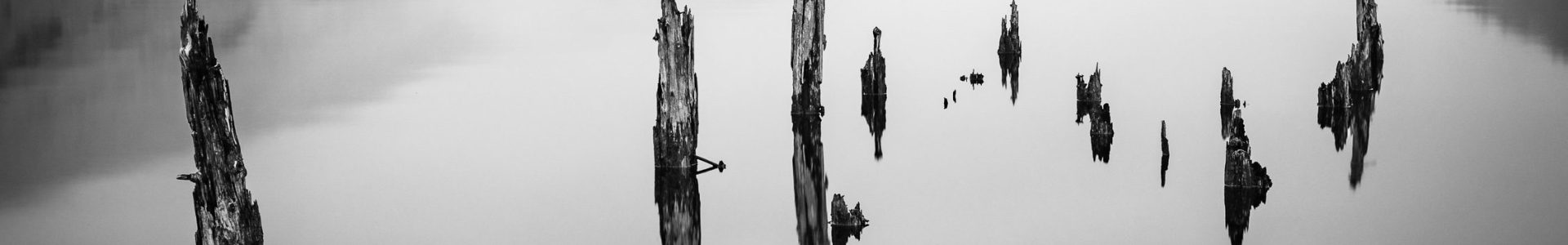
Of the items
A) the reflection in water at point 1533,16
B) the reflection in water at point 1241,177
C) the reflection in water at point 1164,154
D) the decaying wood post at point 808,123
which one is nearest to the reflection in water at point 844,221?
the decaying wood post at point 808,123

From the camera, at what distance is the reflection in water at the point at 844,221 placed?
36.6ft

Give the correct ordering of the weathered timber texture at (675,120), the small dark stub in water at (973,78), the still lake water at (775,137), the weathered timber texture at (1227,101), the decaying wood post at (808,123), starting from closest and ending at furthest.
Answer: the decaying wood post at (808,123), the still lake water at (775,137), the weathered timber texture at (675,120), the weathered timber texture at (1227,101), the small dark stub in water at (973,78)

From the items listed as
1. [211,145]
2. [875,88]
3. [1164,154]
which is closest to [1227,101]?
[1164,154]

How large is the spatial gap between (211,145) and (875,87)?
12.7m

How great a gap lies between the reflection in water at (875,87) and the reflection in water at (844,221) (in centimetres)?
726

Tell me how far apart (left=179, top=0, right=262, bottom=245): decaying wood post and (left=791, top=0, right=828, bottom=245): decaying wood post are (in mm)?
3901

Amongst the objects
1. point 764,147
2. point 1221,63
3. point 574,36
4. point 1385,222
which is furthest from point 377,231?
point 574,36

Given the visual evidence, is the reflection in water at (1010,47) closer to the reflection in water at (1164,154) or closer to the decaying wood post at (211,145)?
the reflection in water at (1164,154)

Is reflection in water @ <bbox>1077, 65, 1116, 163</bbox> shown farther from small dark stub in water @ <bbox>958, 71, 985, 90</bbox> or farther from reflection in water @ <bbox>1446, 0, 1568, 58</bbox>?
reflection in water @ <bbox>1446, 0, 1568, 58</bbox>

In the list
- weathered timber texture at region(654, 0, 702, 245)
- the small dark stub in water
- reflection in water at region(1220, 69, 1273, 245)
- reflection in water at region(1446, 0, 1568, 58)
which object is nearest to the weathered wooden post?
the small dark stub in water

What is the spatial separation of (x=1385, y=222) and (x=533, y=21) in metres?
33.3

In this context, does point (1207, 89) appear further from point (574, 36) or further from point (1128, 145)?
point (574, 36)

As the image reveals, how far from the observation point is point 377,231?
476 inches

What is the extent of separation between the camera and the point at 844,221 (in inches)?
446
